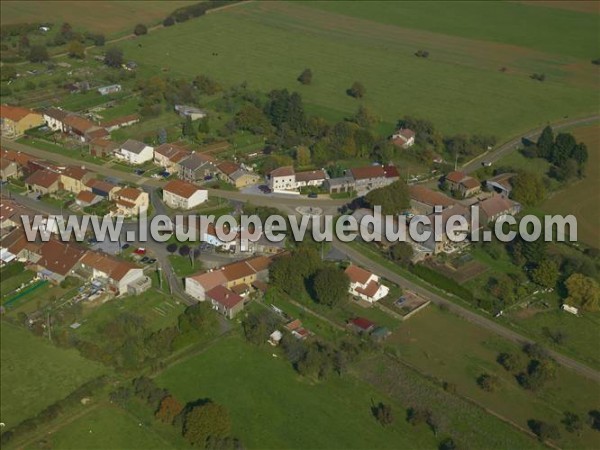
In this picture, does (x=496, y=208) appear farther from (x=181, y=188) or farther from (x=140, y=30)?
(x=140, y=30)

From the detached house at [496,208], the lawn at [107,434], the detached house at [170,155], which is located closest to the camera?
the lawn at [107,434]

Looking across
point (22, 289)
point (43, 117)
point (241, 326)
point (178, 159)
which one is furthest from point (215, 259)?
point (43, 117)

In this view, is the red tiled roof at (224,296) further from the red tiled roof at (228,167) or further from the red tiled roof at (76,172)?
the red tiled roof at (76,172)

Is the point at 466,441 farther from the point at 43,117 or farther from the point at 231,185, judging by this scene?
the point at 43,117

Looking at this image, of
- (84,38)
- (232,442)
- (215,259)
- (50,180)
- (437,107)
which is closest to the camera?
(232,442)

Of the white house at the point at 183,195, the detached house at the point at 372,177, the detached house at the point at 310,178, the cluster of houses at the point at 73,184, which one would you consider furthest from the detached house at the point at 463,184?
the cluster of houses at the point at 73,184

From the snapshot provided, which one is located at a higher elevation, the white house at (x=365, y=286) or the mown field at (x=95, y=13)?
the white house at (x=365, y=286)

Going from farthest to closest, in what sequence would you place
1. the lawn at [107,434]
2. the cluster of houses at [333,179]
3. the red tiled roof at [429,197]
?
1. the cluster of houses at [333,179]
2. the red tiled roof at [429,197]
3. the lawn at [107,434]
